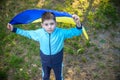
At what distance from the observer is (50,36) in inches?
141

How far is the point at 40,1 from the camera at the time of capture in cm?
665

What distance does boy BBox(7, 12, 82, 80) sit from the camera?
3.47 metres

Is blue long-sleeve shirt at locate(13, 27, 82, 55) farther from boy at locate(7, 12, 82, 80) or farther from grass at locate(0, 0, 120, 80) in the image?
grass at locate(0, 0, 120, 80)

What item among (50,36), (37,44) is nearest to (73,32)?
(50,36)

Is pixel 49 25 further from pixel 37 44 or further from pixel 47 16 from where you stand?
pixel 37 44

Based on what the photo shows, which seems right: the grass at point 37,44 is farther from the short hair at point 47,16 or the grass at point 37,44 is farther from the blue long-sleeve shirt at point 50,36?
the short hair at point 47,16

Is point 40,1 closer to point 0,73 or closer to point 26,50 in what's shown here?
point 26,50

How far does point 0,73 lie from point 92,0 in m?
3.31

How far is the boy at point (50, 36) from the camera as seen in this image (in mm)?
3467

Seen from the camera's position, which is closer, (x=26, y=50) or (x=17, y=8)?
(x=26, y=50)

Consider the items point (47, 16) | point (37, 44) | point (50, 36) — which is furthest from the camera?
point (37, 44)

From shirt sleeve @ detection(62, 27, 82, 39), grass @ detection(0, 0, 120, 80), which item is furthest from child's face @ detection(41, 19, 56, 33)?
grass @ detection(0, 0, 120, 80)

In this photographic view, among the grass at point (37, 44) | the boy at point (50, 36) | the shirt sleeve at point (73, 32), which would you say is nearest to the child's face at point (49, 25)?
the boy at point (50, 36)

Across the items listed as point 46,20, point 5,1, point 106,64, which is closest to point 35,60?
point 106,64
